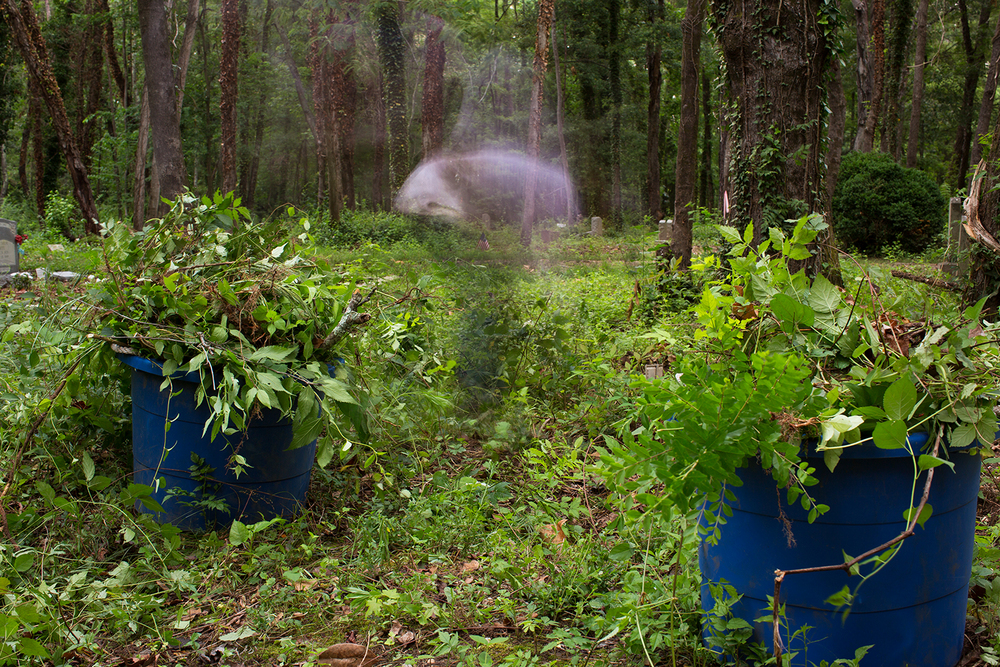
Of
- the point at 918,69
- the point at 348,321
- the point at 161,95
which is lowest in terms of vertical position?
the point at 348,321

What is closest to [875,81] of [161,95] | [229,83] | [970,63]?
[970,63]

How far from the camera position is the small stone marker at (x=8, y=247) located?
10.5 metres

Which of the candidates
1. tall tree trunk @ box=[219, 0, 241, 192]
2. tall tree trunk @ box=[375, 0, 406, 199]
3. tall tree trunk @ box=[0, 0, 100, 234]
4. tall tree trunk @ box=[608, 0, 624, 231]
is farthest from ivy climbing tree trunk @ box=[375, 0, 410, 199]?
tall tree trunk @ box=[608, 0, 624, 231]

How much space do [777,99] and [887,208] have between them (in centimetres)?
1081

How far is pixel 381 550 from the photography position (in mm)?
2547

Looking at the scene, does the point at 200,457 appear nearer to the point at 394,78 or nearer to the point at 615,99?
the point at 394,78

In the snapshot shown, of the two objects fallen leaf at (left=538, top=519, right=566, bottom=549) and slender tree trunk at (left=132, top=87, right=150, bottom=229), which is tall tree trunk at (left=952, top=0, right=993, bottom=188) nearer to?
slender tree trunk at (left=132, top=87, right=150, bottom=229)

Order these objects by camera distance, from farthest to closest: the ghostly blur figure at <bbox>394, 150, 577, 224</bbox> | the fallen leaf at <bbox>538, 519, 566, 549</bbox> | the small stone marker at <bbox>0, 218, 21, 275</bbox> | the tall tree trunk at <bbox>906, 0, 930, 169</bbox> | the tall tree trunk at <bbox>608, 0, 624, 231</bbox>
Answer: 1. the tall tree trunk at <bbox>608, 0, 624, 231</bbox>
2. the tall tree trunk at <bbox>906, 0, 930, 169</bbox>
3. the ghostly blur figure at <bbox>394, 150, 577, 224</bbox>
4. the small stone marker at <bbox>0, 218, 21, 275</bbox>
5. the fallen leaf at <bbox>538, 519, 566, 549</bbox>

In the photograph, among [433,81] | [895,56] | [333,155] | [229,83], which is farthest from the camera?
[895,56]

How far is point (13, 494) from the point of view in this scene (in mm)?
2771

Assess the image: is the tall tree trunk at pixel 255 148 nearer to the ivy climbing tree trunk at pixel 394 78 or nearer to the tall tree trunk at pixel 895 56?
the ivy climbing tree trunk at pixel 394 78

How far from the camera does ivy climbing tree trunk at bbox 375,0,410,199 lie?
58.4ft

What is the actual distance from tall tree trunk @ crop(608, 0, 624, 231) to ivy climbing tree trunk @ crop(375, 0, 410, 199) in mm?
9989

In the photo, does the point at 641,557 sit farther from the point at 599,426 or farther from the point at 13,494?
the point at 13,494
